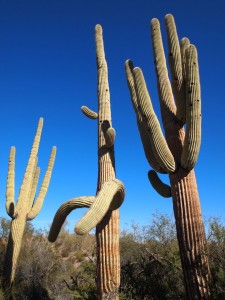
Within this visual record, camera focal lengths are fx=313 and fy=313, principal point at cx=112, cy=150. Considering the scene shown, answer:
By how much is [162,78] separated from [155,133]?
4.72ft

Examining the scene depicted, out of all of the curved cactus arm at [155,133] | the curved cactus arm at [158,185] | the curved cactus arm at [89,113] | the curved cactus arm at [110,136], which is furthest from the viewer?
the curved cactus arm at [89,113]

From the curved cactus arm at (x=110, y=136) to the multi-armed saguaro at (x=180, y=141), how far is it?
59 cm

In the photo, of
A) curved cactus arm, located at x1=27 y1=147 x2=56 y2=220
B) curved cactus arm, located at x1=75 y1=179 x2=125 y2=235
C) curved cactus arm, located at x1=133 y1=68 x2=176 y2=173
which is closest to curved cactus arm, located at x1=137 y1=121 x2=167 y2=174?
curved cactus arm, located at x1=133 y1=68 x2=176 y2=173

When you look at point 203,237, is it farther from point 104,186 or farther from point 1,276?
point 1,276

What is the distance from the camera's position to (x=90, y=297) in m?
7.96

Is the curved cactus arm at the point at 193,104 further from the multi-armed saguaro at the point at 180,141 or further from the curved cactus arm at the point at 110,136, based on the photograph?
the curved cactus arm at the point at 110,136

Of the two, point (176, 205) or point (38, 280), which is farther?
point (38, 280)

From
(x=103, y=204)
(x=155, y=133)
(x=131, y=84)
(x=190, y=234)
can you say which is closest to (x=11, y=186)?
(x=131, y=84)

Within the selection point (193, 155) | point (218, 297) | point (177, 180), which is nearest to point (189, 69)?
point (193, 155)

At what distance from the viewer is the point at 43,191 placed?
11.6 m

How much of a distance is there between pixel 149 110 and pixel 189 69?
0.96 meters

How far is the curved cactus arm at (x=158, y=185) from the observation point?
5927mm

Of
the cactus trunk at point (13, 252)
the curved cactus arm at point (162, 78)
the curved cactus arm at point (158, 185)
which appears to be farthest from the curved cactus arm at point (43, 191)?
the curved cactus arm at point (162, 78)

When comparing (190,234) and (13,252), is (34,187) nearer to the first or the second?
(13,252)
